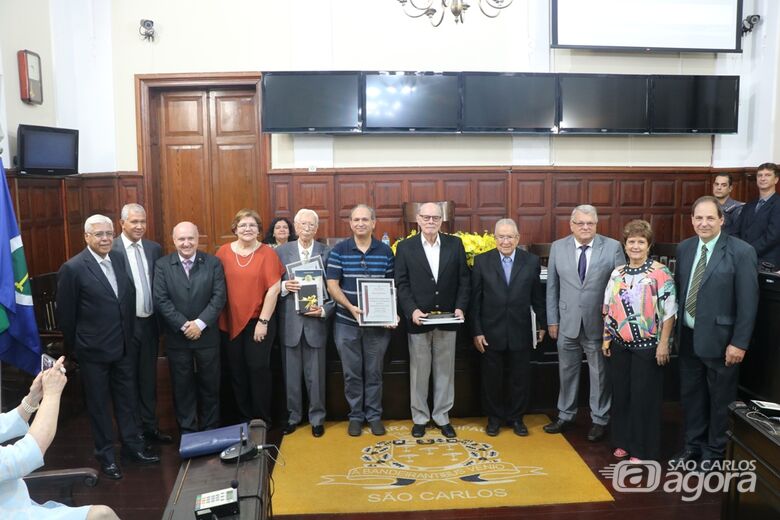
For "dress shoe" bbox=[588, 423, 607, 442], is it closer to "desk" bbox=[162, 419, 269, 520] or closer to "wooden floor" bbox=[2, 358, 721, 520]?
"wooden floor" bbox=[2, 358, 721, 520]

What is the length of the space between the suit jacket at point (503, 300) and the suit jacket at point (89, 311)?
2330mm

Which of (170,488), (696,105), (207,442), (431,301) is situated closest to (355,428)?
(431,301)

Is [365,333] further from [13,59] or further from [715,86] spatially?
[715,86]

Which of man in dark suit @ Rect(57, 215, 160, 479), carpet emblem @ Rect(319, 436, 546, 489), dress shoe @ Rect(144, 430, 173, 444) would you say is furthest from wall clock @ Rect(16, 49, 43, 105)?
carpet emblem @ Rect(319, 436, 546, 489)

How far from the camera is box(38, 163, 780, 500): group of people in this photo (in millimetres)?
3682

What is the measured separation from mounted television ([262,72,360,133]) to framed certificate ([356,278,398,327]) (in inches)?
138

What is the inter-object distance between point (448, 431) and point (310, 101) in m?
4.39

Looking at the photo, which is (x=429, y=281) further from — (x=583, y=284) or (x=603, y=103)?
(x=603, y=103)

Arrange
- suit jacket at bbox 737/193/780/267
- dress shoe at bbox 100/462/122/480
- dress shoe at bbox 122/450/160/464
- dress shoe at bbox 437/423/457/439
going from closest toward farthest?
dress shoe at bbox 100/462/122/480, dress shoe at bbox 122/450/160/464, dress shoe at bbox 437/423/457/439, suit jacket at bbox 737/193/780/267

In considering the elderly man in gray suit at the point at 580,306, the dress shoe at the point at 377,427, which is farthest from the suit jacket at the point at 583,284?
the dress shoe at the point at 377,427

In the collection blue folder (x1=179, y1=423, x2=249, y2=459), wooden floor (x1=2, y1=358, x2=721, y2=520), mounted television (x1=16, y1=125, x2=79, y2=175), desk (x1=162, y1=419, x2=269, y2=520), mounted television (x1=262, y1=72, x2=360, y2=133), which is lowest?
wooden floor (x1=2, y1=358, x2=721, y2=520)

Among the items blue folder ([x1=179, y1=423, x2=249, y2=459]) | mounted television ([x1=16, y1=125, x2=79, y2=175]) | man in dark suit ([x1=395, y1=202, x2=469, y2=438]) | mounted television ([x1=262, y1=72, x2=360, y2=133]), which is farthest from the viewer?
mounted television ([x1=262, y1=72, x2=360, y2=133])

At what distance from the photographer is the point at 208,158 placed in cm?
771

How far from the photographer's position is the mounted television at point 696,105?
7566 millimetres
